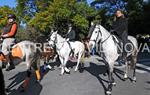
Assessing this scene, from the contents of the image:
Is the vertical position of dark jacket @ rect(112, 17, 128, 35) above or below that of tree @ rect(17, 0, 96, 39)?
below

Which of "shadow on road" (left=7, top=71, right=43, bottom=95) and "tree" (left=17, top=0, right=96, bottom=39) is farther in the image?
"tree" (left=17, top=0, right=96, bottom=39)

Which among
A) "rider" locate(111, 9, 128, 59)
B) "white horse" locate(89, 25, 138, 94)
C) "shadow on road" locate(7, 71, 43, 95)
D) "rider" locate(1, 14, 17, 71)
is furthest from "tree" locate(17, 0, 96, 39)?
"white horse" locate(89, 25, 138, 94)

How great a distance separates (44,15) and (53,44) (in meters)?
33.4

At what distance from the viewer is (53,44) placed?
15.9m

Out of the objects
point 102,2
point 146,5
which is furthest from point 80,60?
point 102,2

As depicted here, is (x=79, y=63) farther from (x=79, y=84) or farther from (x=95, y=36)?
(x=95, y=36)

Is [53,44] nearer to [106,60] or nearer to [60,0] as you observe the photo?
[106,60]

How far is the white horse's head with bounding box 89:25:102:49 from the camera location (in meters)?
11.8

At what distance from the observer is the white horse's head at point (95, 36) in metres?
11.8

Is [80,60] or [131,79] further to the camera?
[80,60]

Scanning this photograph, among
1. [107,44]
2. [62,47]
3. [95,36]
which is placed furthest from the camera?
[62,47]

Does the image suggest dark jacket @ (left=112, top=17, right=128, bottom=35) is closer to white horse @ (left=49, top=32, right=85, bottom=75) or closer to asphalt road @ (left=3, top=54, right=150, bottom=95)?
asphalt road @ (left=3, top=54, right=150, bottom=95)

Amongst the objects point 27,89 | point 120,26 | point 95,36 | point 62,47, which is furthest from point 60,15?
point 95,36

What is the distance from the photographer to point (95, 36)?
11859mm
